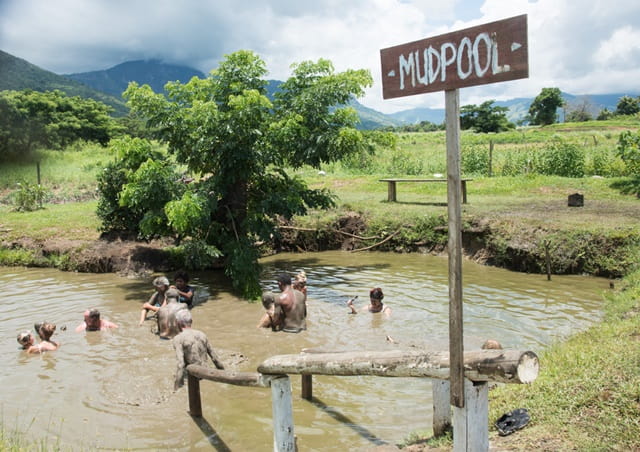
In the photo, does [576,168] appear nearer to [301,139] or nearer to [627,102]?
[301,139]

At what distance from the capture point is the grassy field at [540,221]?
4273 mm

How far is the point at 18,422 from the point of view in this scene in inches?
241

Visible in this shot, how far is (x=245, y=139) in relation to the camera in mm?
11477

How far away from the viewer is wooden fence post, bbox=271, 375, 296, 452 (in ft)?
15.1

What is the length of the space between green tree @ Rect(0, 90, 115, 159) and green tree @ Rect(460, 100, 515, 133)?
152ft

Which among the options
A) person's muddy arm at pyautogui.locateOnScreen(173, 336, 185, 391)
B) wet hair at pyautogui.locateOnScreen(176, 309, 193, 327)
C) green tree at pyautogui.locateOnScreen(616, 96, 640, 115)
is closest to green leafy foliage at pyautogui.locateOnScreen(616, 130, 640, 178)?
wet hair at pyautogui.locateOnScreen(176, 309, 193, 327)

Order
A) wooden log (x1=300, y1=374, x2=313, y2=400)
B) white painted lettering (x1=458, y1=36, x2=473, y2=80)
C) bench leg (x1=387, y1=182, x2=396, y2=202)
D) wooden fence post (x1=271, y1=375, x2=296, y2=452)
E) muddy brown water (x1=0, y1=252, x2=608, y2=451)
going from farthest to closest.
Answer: bench leg (x1=387, y1=182, x2=396, y2=202), wooden log (x1=300, y1=374, x2=313, y2=400), muddy brown water (x1=0, y1=252, x2=608, y2=451), wooden fence post (x1=271, y1=375, x2=296, y2=452), white painted lettering (x1=458, y1=36, x2=473, y2=80)

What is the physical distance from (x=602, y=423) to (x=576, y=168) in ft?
67.7

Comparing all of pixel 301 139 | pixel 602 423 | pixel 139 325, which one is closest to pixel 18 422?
pixel 139 325

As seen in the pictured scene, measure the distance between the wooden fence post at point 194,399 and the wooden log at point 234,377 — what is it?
0.31 metres

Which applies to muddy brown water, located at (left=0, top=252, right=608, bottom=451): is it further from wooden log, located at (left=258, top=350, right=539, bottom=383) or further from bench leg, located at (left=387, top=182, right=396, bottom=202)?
bench leg, located at (left=387, top=182, right=396, bottom=202)

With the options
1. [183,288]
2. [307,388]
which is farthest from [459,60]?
[183,288]

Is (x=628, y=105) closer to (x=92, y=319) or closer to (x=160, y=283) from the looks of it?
(x=160, y=283)

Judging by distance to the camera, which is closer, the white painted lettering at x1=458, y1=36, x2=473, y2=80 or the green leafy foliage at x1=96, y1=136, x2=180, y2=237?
the white painted lettering at x1=458, y1=36, x2=473, y2=80
